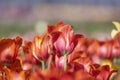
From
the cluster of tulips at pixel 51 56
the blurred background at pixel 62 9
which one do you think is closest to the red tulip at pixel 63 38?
the cluster of tulips at pixel 51 56

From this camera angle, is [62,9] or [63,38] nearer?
[63,38]

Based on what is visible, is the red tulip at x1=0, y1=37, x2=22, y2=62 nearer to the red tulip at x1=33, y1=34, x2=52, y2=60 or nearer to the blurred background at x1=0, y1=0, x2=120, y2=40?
the red tulip at x1=33, y1=34, x2=52, y2=60

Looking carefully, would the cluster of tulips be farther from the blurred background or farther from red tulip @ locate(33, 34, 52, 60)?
the blurred background

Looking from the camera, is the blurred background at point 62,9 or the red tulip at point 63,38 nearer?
the red tulip at point 63,38

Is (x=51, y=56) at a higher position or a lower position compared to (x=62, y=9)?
lower

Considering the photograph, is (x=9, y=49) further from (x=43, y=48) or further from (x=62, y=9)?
(x=62, y=9)

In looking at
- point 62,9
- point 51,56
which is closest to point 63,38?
point 51,56

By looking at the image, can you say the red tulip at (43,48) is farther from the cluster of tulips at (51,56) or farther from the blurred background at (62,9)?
the blurred background at (62,9)

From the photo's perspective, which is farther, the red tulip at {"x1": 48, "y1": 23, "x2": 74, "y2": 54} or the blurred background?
the blurred background

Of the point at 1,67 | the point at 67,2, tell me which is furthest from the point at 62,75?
the point at 67,2

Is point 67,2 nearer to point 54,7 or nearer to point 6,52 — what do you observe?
point 54,7

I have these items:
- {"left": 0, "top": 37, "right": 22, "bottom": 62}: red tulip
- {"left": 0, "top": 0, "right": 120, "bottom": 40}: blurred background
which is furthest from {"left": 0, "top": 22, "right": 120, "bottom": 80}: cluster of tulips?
{"left": 0, "top": 0, "right": 120, "bottom": 40}: blurred background

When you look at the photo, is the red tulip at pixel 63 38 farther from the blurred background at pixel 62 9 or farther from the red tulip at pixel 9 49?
the blurred background at pixel 62 9
